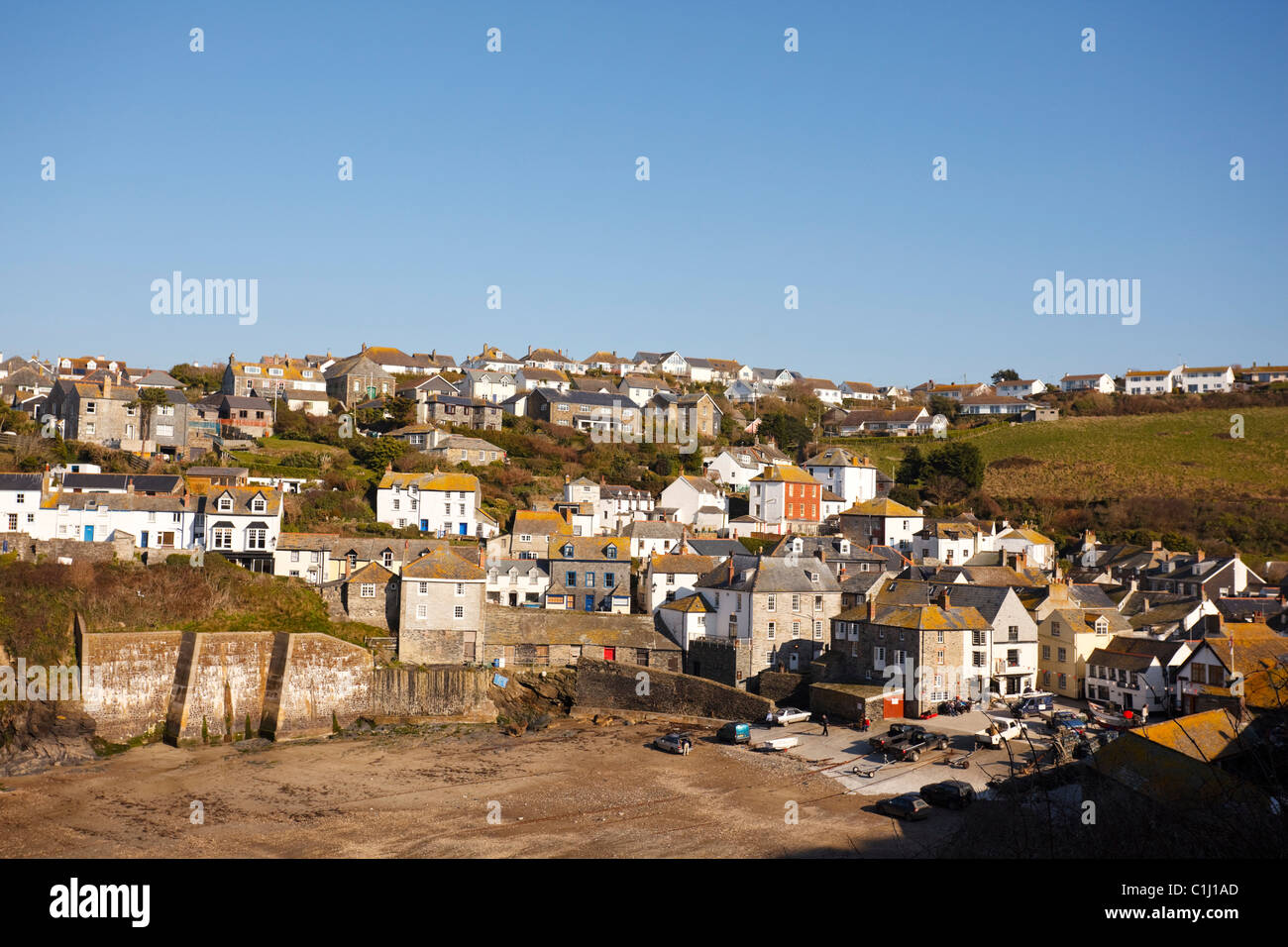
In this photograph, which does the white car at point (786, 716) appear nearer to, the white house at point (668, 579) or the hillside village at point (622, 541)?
the hillside village at point (622, 541)

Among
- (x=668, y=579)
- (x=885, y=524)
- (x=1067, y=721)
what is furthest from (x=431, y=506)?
(x=1067, y=721)

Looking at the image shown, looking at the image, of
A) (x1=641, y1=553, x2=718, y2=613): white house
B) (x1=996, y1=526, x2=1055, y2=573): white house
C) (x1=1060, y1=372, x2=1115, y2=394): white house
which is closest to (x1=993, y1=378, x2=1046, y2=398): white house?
(x1=1060, y1=372, x2=1115, y2=394): white house

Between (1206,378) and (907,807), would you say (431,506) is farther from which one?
(1206,378)

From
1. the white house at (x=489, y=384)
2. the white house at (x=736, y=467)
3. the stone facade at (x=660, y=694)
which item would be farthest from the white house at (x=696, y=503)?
the white house at (x=489, y=384)
